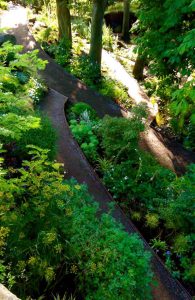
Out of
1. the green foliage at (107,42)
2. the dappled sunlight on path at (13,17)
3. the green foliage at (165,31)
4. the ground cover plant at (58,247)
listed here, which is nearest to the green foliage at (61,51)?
the dappled sunlight on path at (13,17)

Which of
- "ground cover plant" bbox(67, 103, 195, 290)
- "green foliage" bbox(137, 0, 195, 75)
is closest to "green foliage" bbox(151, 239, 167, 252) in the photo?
"ground cover plant" bbox(67, 103, 195, 290)

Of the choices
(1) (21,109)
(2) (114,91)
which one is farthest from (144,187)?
(2) (114,91)

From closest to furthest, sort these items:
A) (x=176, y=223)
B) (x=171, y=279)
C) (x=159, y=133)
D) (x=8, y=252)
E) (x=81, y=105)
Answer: (x=8, y=252) < (x=171, y=279) < (x=176, y=223) < (x=81, y=105) < (x=159, y=133)

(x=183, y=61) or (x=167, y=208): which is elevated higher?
(x=183, y=61)

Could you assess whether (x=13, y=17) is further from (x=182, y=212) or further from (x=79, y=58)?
(x=182, y=212)

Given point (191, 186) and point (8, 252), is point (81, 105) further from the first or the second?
point (8, 252)

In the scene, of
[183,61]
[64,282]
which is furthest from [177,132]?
[64,282]

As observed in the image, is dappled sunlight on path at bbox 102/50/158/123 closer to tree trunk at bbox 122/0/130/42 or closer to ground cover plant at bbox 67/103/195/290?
ground cover plant at bbox 67/103/195/290
